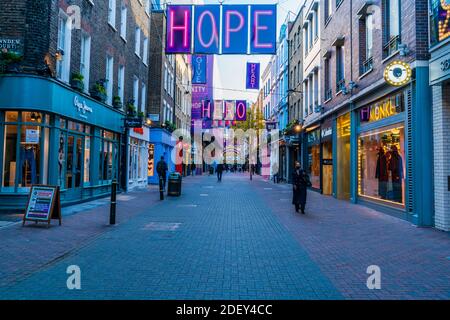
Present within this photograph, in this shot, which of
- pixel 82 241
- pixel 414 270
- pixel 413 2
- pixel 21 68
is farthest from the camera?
pixel 21 68

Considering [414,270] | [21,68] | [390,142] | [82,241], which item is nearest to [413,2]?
[390,142]

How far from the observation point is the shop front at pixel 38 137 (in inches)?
424

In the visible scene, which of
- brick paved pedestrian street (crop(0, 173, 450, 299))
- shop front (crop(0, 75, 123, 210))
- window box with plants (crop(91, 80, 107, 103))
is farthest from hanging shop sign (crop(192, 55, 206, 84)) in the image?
brick paved pedestrian street (crop(0, 173, 450, 299))

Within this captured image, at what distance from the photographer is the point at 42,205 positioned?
9039mm

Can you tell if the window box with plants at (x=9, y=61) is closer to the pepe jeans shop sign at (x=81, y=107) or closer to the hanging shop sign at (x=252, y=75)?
the pepe jeans shop sign at (x=81, y=107)

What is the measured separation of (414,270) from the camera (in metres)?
5.62

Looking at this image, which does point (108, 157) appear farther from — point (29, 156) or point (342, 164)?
point (342, 164)

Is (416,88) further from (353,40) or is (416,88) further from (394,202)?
(353,40)

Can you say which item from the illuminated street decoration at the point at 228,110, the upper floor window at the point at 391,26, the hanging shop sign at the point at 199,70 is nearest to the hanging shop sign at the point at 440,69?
the upper floor window at the point at 391,26

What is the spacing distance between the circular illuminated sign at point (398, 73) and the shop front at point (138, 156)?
1422cm
